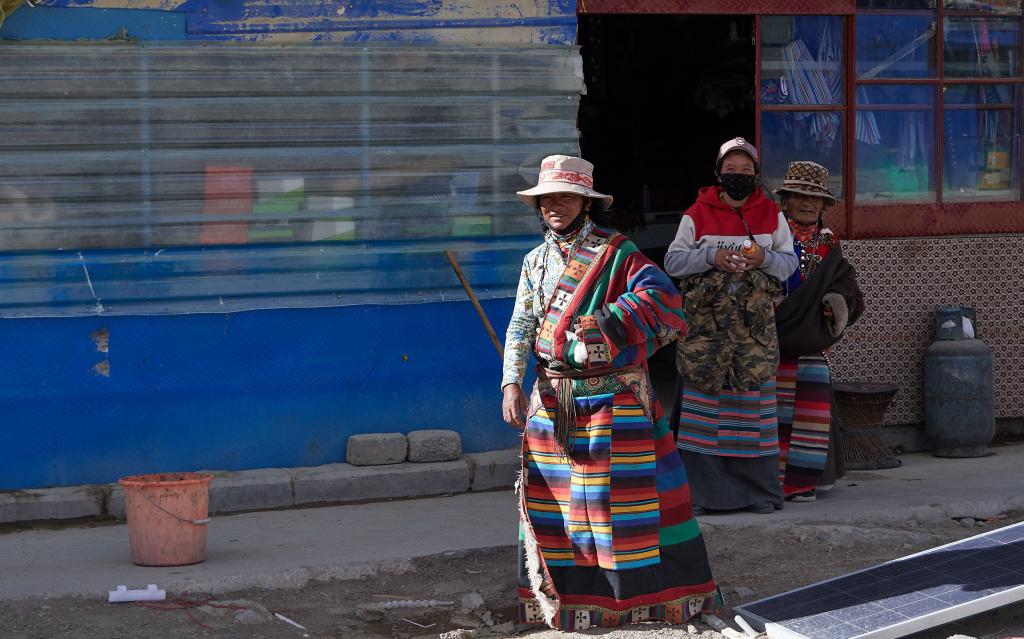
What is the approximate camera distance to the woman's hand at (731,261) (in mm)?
6637

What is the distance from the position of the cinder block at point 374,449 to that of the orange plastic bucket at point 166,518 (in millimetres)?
1468

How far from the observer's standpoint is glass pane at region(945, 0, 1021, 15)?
878 cm

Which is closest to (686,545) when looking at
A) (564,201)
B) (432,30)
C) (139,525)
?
(564,201)

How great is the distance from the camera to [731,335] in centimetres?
684

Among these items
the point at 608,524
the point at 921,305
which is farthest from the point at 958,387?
the point at 608,524

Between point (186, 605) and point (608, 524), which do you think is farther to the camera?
point (186, 605)

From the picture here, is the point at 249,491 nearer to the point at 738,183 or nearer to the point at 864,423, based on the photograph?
the point at 738,183

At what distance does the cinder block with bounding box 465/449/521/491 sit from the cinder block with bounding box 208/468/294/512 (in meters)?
1.00

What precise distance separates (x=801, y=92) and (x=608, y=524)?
162 inches

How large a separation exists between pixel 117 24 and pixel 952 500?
490cm

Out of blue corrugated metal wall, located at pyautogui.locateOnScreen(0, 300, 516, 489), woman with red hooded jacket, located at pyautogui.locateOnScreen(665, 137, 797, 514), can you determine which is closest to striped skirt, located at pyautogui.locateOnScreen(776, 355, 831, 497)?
woman with red hooded jacket, located at pyautogui.locateOnScreen(665, 137, 797, 514)

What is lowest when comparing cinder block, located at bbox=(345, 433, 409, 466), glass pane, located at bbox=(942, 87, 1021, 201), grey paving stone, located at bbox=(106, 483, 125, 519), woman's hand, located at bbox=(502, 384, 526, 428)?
grey paving stone, located at bbox=(106, 483, 125, 519)

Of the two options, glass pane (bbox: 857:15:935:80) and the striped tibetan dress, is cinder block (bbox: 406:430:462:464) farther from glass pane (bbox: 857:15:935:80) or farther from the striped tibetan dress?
glass pane (bbox: 857:15:935:80)

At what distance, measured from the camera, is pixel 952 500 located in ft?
23.9
